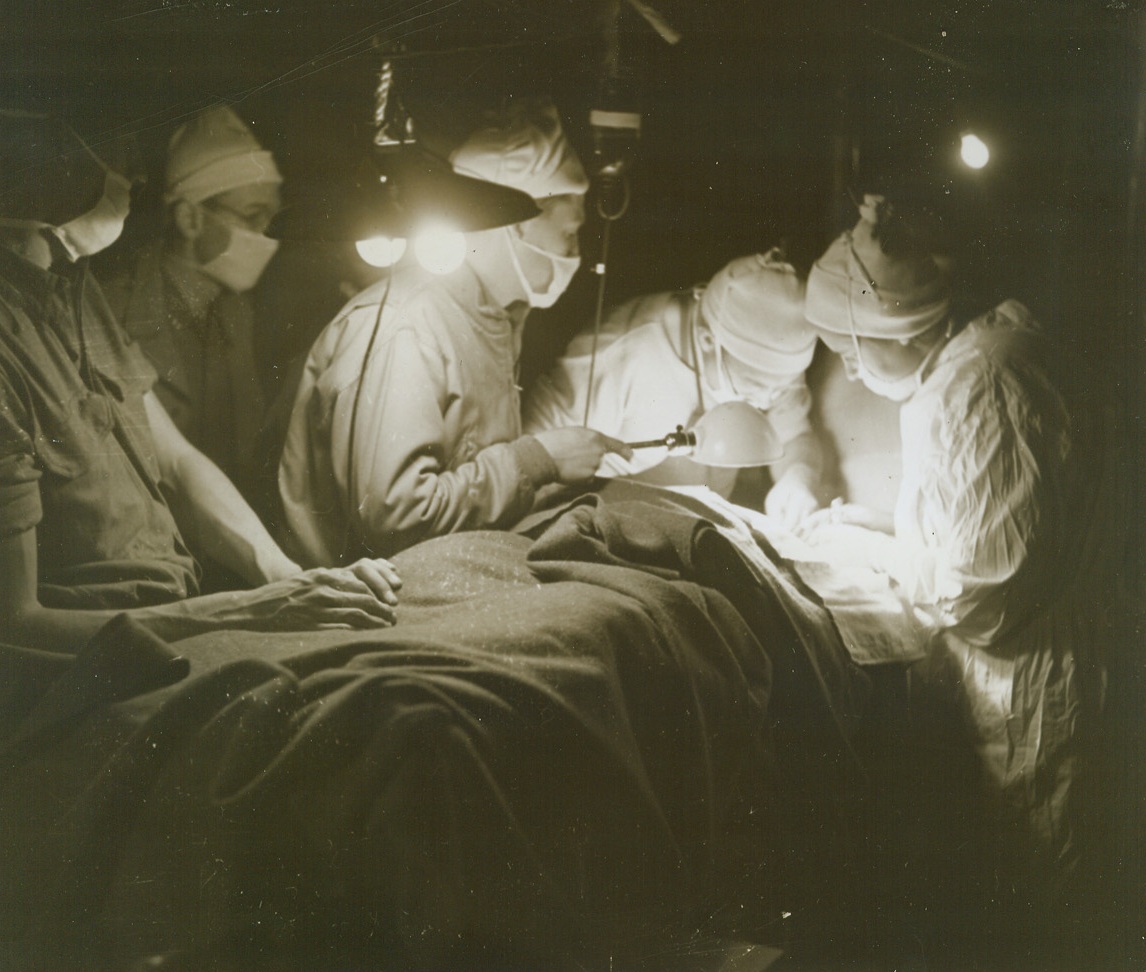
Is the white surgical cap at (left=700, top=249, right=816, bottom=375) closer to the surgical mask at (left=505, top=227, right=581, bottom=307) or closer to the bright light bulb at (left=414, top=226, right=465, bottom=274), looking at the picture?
the surgical mask at (left=505, top=227, right=581, bottom=307)

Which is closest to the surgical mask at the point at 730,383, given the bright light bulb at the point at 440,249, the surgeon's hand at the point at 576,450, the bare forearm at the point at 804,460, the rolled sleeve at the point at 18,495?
the bare forearm at the point at 804,460

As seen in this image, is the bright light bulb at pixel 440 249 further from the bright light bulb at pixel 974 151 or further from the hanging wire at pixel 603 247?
the bright light bulb at pixel 974 151

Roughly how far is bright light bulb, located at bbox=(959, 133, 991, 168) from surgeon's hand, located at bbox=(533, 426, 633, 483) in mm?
1475

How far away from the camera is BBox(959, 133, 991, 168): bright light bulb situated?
341cm

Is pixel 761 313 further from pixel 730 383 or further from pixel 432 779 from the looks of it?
pixel 432 779

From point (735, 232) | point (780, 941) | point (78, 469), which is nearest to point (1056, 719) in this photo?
point (780, 941)

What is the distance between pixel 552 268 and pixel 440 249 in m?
0.36

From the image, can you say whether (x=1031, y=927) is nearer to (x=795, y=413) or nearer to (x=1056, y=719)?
(x=1056, y=719)

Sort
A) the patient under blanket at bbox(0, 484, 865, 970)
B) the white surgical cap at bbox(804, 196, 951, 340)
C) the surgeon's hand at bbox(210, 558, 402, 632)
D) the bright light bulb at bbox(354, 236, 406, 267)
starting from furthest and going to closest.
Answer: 1. the white surgical cap at bbox(804, 196, 951, 340)
2. the bright light bulb at bbox(354, 236, 406, 267)
3. the surgeon's hand at bbox(210, 558, 402, 632)
4. the patient under blanket at bbox(0, 484, 865, 970)

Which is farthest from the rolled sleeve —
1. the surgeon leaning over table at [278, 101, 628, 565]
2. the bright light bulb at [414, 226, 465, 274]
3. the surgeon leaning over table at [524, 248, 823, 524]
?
the surgeon leaning over table at [524, 248, 823, 524]

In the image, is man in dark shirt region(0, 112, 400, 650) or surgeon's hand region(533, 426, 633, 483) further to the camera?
surgeon's hand region(533, 426, 633, 483)

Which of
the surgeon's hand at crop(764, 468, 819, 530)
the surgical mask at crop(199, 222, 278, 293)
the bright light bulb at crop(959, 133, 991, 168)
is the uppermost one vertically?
the bright light bulb at crop(959, 133, 991, 168)

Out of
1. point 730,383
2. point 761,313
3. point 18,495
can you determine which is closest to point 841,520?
point 730,383

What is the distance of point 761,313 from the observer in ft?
11.1
